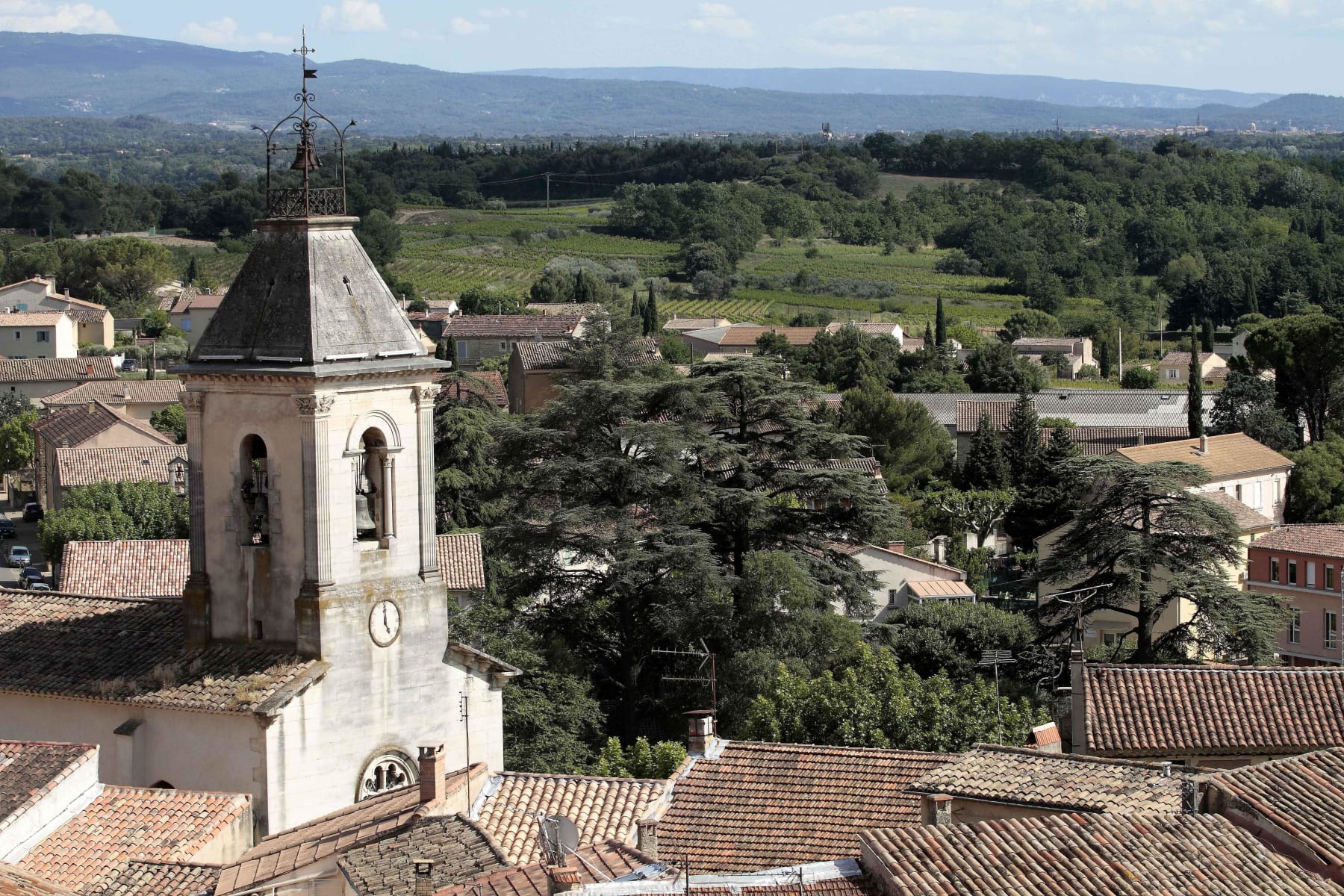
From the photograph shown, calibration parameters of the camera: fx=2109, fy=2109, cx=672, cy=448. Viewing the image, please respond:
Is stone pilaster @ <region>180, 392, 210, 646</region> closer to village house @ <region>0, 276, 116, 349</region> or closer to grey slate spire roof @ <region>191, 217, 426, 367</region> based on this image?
grey slate spire roof @ <region>191, 217, 426, 367</region>

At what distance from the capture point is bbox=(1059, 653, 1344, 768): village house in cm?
2114

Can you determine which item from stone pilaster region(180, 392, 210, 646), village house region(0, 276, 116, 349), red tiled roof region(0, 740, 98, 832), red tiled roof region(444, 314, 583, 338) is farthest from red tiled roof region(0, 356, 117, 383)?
red tiled roof region(0, 740, 98, 832)

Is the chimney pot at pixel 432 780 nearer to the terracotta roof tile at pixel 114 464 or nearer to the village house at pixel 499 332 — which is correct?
the terracotta roof tile at pixel 114 464

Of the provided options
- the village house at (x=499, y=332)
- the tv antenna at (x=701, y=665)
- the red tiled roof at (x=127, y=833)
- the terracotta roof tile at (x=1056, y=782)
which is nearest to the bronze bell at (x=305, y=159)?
the red tiled roof at (x=127, y=833)

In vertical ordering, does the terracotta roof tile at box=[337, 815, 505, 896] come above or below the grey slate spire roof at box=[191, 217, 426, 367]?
below

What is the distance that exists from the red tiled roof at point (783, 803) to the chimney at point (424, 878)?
346 centimetres

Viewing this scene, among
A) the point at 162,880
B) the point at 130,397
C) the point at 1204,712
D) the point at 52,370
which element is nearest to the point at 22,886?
the point at 162,880

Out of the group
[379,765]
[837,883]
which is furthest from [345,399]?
[837,883]

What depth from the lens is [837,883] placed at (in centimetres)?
1322

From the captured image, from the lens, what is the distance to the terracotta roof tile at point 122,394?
73.6 metres

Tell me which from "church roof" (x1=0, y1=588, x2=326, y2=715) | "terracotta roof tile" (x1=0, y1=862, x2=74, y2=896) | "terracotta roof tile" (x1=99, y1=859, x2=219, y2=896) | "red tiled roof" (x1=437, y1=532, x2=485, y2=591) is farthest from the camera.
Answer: "red tiled roof" (x1=437, y1=532, x2=485, y2=591)

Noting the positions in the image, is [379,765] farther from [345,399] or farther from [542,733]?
[542,733]

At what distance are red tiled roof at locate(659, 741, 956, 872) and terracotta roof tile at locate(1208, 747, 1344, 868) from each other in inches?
116

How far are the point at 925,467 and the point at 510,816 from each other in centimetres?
4828
